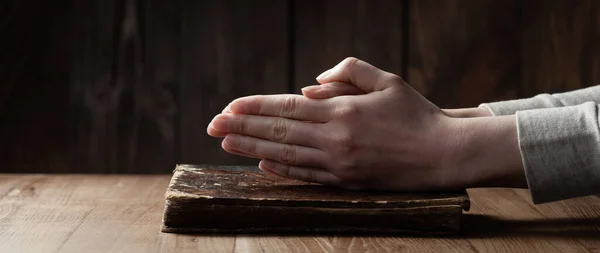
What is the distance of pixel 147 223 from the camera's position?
0.91 m

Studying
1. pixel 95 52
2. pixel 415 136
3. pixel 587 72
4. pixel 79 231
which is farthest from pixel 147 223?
pixel 587 72

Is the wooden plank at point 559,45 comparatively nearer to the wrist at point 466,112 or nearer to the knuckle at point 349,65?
the wrist at point 466,112

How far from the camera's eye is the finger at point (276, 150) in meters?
0.97

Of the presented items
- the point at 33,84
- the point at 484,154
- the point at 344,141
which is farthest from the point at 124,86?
the point at 484,154

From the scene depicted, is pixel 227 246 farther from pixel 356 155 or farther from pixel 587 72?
pixel 587 72

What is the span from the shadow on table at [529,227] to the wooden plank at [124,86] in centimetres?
97

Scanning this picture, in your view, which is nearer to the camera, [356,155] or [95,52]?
[356,155]

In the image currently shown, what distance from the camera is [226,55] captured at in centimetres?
180

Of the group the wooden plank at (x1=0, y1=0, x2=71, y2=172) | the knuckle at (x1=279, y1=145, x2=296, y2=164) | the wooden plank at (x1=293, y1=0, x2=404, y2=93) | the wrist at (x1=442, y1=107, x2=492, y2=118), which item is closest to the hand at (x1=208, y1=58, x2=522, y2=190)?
the knuckle at (x1=279, y1=145, x2=296, y2=164)

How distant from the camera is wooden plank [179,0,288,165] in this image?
70.4 inches

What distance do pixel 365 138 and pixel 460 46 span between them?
94cm

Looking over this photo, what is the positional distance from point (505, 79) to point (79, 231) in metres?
1.21

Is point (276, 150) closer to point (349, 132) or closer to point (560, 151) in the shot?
point (349, 132)

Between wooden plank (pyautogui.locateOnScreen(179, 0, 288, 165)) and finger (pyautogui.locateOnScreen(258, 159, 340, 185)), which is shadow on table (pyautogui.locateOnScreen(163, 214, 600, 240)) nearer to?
finger (pyautogui.locateOnScreen(258, 159, 340, 185))
